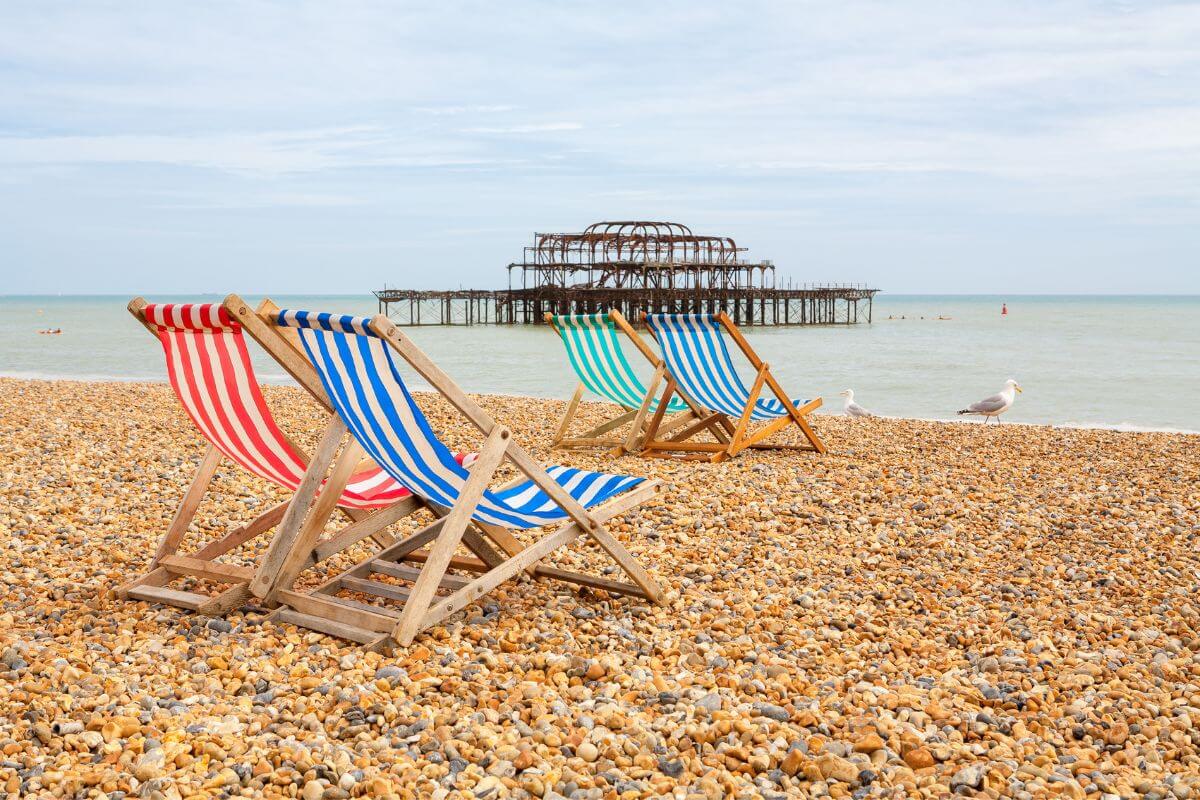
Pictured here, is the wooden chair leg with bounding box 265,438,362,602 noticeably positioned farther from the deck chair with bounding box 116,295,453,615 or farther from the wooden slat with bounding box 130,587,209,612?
the wooden slat with bounding box 130,587,209,612

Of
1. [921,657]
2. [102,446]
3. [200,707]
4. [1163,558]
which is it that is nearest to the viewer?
[200,707]

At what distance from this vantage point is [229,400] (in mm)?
3115

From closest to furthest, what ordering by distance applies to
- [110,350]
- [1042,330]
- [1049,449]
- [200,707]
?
1. [200,707]
2. [1049,449]
3. [110,350]
4. [1042,330]

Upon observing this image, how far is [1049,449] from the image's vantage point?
711cm

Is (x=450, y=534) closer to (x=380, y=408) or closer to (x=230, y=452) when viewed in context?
(x=380, y=408)

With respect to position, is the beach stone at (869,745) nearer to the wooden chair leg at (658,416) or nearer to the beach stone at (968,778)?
the beach stone at (968,778)

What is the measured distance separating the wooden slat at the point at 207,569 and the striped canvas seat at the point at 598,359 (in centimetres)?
361

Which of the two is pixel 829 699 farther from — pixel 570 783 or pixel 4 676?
pixel 4 676

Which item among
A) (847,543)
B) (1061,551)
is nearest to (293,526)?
(847,543)

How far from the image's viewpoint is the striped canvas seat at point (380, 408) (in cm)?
269

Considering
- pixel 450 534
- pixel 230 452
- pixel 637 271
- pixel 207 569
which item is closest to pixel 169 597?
pixel 207 569

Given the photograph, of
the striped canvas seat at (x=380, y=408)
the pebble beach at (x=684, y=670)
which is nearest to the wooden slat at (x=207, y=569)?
the pebble beach at (x=684, y=670)

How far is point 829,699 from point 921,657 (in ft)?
1.62

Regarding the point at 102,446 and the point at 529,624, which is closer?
the point at 529,624
